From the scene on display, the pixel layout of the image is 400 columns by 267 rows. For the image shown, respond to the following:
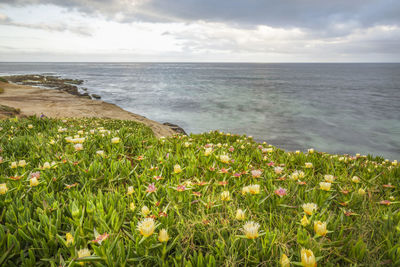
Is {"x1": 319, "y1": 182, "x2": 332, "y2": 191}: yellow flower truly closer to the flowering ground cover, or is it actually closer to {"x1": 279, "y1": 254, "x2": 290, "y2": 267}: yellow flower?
the flowering ground cover

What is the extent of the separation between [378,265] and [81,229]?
176 centimetres

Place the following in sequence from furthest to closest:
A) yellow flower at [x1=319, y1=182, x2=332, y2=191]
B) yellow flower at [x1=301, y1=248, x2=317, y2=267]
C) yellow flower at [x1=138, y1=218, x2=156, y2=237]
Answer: yellow flower at [x1=319, y1=182, x2=332, y2=191] < yellow flower at [x1=138, y1=218, x2=156, y2=237] < yellow flower at [x1=301, y1=248, x2=317, y2=267]

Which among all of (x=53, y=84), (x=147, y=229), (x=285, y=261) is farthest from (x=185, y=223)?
(x=53, y=84)

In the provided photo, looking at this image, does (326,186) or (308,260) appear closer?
(308,260)

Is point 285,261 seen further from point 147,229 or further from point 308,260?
point 147,229

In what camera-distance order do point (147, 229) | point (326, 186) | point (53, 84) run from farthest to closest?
1. point (53, 84)
2. point (326, 186)
3. point (147, 229)

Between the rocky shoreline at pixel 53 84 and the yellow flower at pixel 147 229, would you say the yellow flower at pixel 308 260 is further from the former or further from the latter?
the rocky shoreline at pixel 53 84

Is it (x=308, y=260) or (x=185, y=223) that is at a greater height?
(x=308, y=260)

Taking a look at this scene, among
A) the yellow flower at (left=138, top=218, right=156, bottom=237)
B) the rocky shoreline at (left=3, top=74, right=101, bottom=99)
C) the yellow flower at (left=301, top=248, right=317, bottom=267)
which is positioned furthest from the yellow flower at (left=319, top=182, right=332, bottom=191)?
the rocky shoreline at (left=3, top=74, right=101, bottom=99)

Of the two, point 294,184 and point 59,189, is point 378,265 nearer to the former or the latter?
point 294,184

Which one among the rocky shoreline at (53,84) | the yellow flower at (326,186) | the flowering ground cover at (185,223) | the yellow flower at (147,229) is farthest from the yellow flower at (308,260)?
A: the rocky shoreline at (53,84)

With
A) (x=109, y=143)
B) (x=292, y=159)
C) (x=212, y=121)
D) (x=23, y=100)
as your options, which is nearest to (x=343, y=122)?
(x=212, y=121)

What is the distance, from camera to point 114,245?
1256mm

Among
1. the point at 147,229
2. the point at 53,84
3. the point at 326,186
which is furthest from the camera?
the point at 53,84
